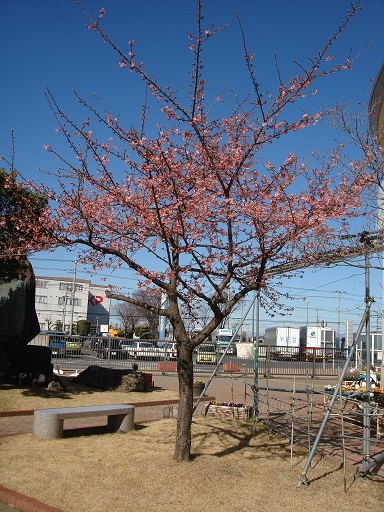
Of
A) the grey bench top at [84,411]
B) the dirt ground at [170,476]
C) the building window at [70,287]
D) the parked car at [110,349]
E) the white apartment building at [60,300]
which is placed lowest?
the dirt ground at [170,476]

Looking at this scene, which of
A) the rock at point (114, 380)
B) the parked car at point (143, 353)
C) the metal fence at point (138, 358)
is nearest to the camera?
the rock at point (114, 380)

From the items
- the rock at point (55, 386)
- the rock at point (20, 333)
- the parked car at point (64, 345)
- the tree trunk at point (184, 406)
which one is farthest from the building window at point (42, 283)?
the tree trunk at point (184, 406)

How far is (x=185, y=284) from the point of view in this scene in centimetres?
749

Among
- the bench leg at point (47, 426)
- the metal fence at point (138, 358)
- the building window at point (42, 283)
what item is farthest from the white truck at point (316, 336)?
the building window at point (42, 283)

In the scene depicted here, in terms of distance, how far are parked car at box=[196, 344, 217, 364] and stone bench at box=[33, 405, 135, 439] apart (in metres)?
18.3

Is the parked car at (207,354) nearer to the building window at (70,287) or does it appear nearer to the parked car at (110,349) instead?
the parked car at (110,349)

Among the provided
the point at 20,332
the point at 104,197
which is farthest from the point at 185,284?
the point at 20,332

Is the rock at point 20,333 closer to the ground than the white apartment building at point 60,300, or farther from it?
closer to the ground

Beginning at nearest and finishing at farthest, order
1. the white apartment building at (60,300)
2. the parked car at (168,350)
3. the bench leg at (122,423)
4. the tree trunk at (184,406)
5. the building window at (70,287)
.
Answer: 1. the tree trunk at (184,406)
2. the bench leg at (122,423)
3. the parked car at (168,350)
4. the building window at (70,287)
5. the white apartment building at (60,300)

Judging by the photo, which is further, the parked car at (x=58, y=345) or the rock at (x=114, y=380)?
the parked car at (x=58, y=345)

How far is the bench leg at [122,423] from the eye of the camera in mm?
9195

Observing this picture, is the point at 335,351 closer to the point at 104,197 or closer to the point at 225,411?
the point at 225,411

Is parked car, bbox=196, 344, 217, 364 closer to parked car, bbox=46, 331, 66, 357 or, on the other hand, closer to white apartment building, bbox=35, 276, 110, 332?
parked car, bbox=46, 331, 66, 357

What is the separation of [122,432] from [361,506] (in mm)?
4658
